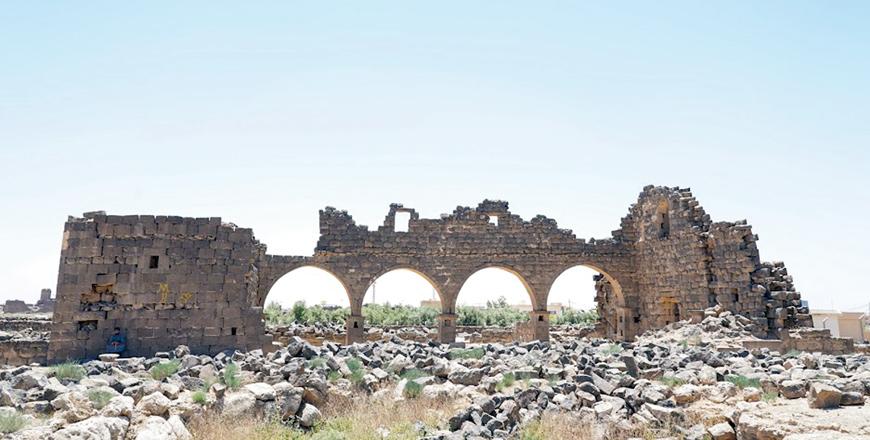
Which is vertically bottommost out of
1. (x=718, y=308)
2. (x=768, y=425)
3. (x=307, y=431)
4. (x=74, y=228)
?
(x=307, y=431)

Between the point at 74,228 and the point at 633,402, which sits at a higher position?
the point at 74,228

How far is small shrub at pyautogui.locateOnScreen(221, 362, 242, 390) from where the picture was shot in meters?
7.25

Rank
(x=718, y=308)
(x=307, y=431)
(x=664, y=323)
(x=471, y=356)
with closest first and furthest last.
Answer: (x=307, y=431)
(x=471, y=356)
(x=718, y=308)
(x=664, y=323)

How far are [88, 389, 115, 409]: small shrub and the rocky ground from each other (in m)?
0.01

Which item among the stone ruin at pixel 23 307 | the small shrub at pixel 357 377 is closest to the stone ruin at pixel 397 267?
the small shrub at pixel 357 377

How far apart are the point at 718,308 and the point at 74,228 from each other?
1527 centimetres

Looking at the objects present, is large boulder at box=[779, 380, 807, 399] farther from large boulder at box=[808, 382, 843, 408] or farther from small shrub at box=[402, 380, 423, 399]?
small shrub at box=[402, 380, 423, 399]

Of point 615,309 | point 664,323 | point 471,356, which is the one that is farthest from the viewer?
point 615,309

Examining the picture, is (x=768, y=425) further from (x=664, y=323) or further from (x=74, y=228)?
(x=664, y=323)

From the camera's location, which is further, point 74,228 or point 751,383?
point 74,228

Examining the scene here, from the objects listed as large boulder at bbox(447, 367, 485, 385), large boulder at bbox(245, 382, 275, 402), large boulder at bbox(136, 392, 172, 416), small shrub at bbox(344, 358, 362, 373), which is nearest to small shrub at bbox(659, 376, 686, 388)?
large boulder at bbox(447, 367, 485, 385)

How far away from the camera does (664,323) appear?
18.9m

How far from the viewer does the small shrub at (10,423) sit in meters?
5.29

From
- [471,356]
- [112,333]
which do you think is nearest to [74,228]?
[112,333]
